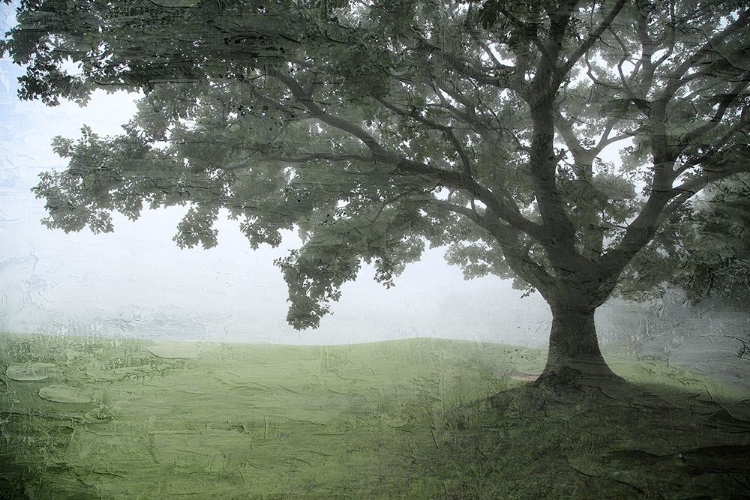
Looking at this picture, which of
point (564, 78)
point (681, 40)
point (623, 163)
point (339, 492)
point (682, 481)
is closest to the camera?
point (682, 481)

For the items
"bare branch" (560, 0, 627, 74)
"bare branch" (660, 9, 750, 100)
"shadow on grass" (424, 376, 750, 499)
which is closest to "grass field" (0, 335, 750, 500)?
"shadow on grass" (424, 376, 750, 499)

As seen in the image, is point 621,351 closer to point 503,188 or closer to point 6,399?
point 503,188

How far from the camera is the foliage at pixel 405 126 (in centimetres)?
142

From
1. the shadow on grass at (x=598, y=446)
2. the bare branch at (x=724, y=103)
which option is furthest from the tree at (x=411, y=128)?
the shadow on grass at (x=598, y=446)

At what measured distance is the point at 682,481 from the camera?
107 cm

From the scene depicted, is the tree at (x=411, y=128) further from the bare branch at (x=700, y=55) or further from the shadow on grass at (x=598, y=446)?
the shadow on grass at (x=598, y=446)

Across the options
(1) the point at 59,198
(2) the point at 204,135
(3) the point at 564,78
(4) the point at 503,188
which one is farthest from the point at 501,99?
(1) the point at 59,198

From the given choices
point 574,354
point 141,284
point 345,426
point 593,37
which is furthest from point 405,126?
point 141,284

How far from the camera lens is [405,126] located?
1842 mm

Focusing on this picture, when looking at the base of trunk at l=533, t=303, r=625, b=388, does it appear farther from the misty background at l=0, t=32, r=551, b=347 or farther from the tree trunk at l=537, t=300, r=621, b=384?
the misty background at l=0, t=32, r=551, b=347

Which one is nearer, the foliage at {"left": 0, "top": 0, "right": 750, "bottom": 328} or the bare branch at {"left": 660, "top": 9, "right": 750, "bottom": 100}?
the bare branch at {"left": 660, "top": 9, "right": 750, "bottom": 100}

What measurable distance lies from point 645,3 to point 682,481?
153 cm

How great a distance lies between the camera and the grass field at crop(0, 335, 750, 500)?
1.17 meters

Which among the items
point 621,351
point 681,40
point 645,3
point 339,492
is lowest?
point 339,492
